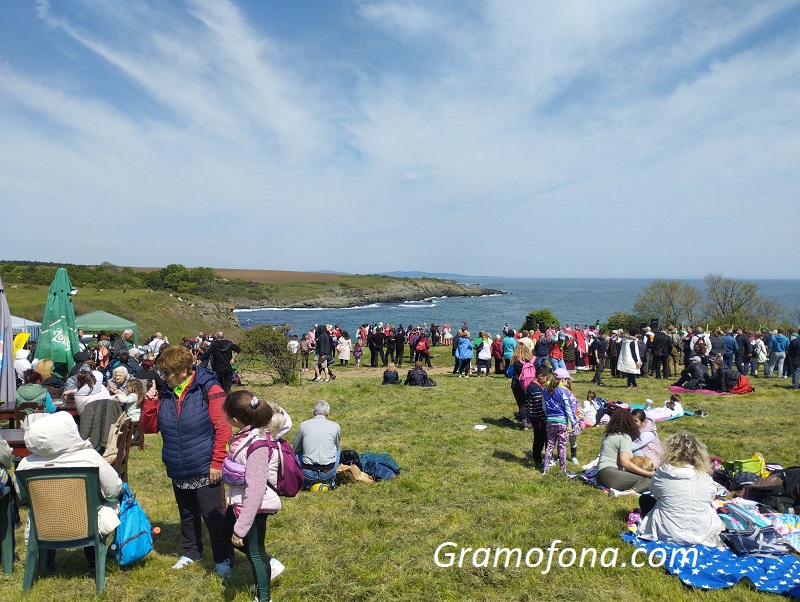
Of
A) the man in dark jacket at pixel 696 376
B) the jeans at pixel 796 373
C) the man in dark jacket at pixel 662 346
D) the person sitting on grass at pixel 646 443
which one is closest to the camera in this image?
the person sitting on grass at pixel 646 443

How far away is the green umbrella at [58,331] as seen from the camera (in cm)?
1184

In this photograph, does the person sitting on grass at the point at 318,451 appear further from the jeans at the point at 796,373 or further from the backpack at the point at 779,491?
the jeans at the point at 796,373

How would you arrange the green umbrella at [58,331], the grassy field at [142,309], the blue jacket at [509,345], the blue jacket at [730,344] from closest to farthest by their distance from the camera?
the green umbrella at [58,331]
the blue jacket at [730,344]
the blue jacket at [509,345]
the grassy field at [142,309]

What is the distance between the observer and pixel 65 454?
3793 mm

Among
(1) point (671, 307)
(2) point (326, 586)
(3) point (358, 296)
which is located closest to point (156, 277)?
(3) point (358, 296)

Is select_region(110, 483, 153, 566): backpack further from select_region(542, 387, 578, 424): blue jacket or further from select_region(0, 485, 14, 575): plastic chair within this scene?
select_region(542, 387, 578, 424): blue jacket

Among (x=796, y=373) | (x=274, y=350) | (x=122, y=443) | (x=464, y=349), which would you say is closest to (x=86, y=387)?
(x=122, y=443)

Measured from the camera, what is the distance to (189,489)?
13.6 feet

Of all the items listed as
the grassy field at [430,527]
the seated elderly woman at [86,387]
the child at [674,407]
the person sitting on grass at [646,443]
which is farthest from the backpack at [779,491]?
the seated elderly woman at [86,387]

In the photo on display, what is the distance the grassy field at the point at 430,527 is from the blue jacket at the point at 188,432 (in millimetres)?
943

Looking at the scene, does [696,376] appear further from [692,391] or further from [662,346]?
[662,346]

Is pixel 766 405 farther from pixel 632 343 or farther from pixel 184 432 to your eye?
pixel 184 432

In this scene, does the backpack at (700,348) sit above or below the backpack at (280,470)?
below

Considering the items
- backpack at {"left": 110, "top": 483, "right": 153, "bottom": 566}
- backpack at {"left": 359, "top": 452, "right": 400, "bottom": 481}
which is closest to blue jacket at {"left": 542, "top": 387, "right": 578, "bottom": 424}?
backpack at {"left": 359, "top": 452, "right": 400, "bottom": 481}
